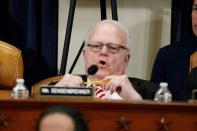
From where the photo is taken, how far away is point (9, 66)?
2.68m

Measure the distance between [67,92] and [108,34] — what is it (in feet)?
2.26

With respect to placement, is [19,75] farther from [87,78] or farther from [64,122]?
[64,122]

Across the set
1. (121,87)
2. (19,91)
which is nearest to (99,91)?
(121,87)

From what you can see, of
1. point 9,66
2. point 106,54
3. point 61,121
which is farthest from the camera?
point 9,66

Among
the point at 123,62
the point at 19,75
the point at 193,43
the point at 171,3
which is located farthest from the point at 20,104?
the point at 171,3

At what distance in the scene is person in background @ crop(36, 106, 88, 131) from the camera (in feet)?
3.40

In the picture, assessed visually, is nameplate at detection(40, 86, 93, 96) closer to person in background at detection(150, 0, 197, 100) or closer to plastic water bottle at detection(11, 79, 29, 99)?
plastic water bottle at detection(11, 79, 29, 99)

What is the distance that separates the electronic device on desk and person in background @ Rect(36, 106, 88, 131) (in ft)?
1.93

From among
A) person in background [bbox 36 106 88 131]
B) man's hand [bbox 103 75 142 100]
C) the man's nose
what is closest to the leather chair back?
the man's nose

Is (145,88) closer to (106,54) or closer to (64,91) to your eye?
Answer: (106,54)

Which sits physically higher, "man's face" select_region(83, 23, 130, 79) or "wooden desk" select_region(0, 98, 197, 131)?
"man's face" select_region(83, 23, 130, 79)

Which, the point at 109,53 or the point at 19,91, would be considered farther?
the point at 109,53

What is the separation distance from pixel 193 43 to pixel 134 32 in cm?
66

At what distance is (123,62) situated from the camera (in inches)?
91.7
